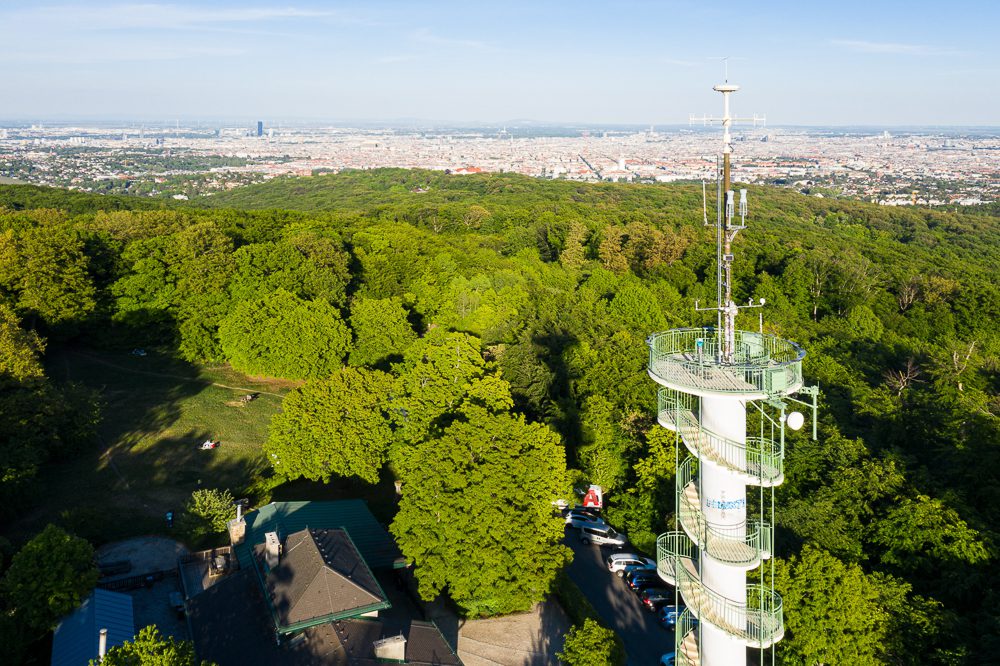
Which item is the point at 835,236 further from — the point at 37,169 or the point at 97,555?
the point at 37,169

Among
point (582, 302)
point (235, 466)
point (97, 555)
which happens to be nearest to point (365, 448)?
point (235, 466)

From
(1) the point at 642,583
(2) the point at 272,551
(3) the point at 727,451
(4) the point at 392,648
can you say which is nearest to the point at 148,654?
(4) the point at 392,648

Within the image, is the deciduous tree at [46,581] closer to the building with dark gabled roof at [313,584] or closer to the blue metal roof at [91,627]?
the blue metal roof at [91,627]

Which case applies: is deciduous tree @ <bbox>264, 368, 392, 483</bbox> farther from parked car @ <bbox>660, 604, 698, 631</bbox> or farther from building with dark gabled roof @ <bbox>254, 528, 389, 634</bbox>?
parked car @ <bbox>660, 604, 698, 631</bbox>

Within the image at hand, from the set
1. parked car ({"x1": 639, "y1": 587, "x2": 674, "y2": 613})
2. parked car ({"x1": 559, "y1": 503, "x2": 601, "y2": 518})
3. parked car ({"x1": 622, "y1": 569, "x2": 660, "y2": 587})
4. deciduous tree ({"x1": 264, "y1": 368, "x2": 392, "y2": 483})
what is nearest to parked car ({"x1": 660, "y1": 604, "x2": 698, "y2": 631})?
parked car ({"x1": 639, "y1": 587, "x2": 674, "y2": 613})

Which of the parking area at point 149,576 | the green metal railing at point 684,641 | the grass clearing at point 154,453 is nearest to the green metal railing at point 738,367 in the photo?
the green metal railing at point 684,641

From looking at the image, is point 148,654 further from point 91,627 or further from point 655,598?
point 655,598
